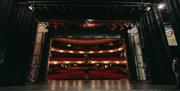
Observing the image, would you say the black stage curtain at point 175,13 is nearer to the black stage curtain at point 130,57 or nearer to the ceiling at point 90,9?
the ceiling at point 90,9

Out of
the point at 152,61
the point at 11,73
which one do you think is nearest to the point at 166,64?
the point at 152,61

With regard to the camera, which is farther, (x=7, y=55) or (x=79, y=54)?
(x=79, y=54)

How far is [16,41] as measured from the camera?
20.2ft

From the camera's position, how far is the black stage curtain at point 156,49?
6273 mm

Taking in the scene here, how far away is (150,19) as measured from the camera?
6.96 metres

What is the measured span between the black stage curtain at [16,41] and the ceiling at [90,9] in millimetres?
651

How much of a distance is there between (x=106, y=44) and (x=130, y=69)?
50.3 ft

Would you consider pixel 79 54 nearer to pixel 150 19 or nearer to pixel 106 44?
pixel 106 44

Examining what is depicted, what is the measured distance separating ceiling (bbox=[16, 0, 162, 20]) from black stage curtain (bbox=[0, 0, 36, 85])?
0.65 meters

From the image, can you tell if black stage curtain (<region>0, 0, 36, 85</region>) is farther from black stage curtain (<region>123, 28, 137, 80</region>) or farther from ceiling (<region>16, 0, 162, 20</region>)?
black stage curtain (<region>123, 28, 137, 80</region>)

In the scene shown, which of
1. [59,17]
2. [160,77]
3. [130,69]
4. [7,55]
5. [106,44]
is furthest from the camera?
[106,44]

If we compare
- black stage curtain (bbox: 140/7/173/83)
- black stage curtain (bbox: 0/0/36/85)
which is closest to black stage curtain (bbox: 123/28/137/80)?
black stage curtain (bbox: 140/7/173/83)

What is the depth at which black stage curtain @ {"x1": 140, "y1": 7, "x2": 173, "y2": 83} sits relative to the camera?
20.6ft

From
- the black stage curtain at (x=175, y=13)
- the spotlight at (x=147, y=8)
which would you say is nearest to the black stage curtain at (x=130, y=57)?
the spotlight at (x=147, y=8)
